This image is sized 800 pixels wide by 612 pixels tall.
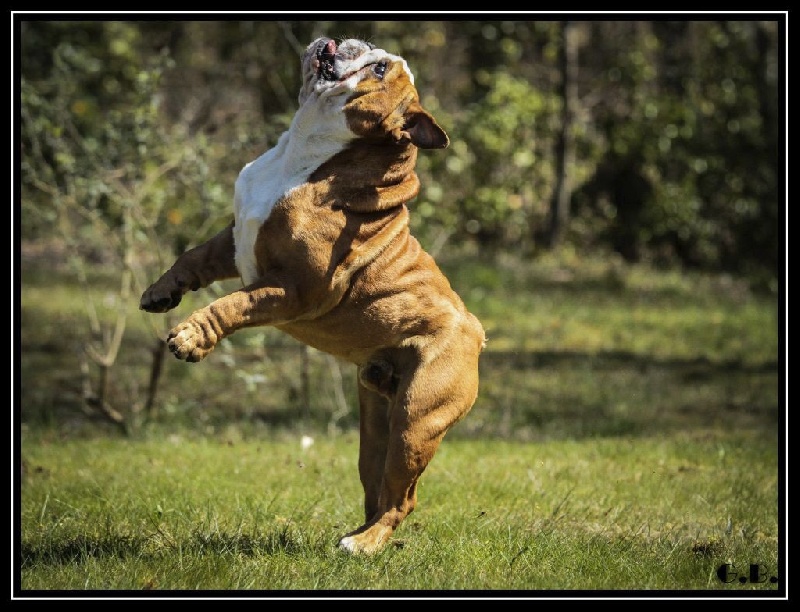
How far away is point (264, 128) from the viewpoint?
801 cm

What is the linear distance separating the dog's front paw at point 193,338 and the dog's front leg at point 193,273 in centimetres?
30

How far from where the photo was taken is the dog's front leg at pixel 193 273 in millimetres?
4625

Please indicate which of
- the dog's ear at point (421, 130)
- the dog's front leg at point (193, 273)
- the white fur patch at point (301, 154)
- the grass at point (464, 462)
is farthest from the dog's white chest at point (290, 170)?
the grass at point (464, 462)

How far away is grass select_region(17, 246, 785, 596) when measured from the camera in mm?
4930

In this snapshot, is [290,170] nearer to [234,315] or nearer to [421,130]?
[421,130]

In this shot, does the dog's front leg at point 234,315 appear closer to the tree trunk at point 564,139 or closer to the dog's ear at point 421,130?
the dog's ear at point 421,130

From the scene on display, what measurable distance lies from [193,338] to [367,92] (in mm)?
1194

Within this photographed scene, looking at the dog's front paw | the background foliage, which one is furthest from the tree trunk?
the dog's front paw

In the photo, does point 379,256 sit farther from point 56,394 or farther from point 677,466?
point 56,394

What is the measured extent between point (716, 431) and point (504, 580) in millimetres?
4361

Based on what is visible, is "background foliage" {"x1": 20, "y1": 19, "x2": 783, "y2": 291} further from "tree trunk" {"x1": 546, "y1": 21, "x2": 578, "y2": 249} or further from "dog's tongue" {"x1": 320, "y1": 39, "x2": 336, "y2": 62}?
"dog's tongue" {"x1": 320, "y1": 39, "x2": 336, "y2": 62}

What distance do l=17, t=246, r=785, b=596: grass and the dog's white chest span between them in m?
1.35

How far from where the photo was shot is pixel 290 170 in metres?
4.66
